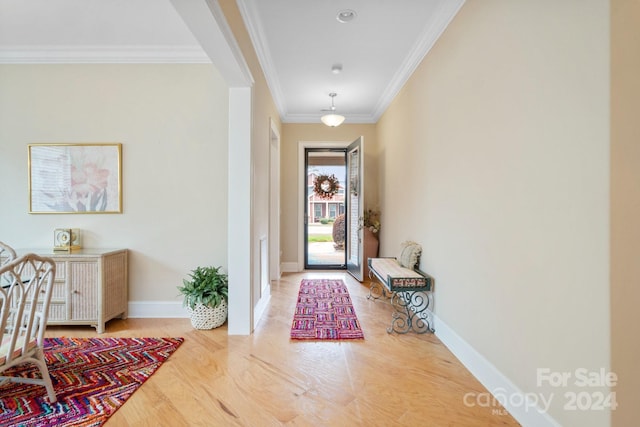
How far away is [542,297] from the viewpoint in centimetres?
137

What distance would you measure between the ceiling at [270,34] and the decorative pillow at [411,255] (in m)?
1.98

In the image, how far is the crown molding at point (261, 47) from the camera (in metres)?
2.26

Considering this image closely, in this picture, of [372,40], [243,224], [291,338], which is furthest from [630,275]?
[372,40]

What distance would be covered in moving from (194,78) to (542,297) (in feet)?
11.3

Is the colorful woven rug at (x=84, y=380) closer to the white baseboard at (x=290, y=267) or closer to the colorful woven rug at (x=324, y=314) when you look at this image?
the colorful woven rug at (x=324, y=314)

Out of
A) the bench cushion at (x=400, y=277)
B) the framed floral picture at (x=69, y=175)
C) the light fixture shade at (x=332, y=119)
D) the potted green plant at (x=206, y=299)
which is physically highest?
the light fixture shade at (x=332, y=119)

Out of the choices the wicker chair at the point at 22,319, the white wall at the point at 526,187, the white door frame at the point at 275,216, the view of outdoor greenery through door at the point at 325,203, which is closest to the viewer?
the white wall at the point at 526,187

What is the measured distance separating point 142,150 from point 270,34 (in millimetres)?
1777

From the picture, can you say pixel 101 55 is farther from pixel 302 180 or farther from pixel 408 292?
pixel 408 292

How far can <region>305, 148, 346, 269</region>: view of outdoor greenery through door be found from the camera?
5.44 metres

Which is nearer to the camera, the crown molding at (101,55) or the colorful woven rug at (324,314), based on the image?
the colorful woven rug at (324,314)

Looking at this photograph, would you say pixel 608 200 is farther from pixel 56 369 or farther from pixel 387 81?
pixel 56 369

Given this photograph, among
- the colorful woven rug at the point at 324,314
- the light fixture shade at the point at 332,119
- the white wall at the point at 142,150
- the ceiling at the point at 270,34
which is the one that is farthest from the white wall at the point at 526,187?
the white wall at the point at 142,150

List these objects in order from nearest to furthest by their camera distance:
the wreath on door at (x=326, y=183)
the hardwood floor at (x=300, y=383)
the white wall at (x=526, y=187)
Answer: the white wall at (x=526, y=187), the hardwood floor at (x=300, y=383), the wreath on door at (x=326, y=183)
